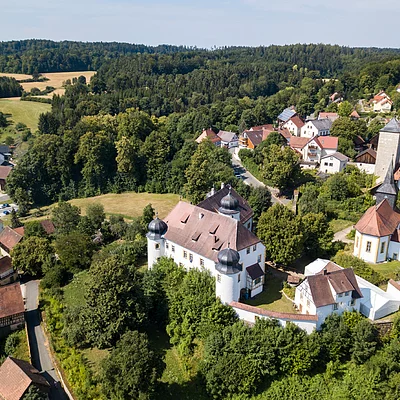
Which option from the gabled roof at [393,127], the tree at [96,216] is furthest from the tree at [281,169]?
the tree at [96,216]

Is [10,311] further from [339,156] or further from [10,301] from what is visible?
[339,156]

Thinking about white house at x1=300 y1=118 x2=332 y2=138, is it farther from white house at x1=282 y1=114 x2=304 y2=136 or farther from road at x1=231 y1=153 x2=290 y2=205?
Result: road at x1=231 y1=153 x2=290 y2=205

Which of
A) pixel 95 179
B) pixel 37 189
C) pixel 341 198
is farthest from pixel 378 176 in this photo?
pixel 37 189

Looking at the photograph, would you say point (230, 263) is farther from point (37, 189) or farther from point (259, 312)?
point (37, 189)

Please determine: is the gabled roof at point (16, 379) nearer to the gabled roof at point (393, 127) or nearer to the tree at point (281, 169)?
the tree at point (281, 169)

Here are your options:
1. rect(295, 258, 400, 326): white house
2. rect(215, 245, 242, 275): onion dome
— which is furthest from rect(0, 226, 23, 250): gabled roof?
rect(295, 258, 400, 326): white house

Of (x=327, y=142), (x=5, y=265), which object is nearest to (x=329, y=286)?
(x=5, y=265)
